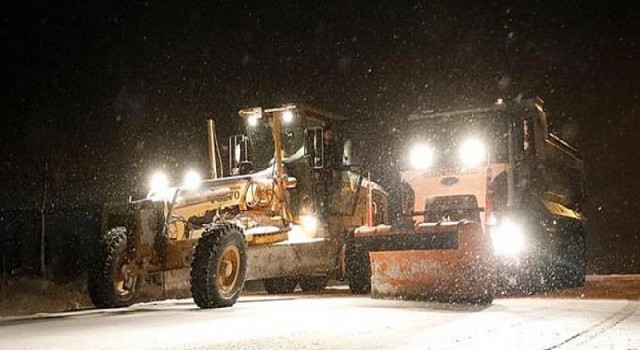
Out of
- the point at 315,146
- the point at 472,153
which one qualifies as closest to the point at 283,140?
the point at 315,146

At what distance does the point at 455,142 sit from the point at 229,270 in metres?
5.20

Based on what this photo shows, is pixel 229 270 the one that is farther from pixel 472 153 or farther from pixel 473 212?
pixel 472 153

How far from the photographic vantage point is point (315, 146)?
506 inches

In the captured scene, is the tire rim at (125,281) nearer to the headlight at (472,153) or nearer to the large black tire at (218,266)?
the large black tire at (218,266)

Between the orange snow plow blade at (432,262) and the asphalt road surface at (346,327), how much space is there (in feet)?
1.40

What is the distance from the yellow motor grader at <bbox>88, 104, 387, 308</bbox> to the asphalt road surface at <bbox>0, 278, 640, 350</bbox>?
0.74 meters

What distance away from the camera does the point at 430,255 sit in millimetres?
11375

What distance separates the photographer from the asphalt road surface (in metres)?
6.86

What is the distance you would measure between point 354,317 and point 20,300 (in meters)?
9.65

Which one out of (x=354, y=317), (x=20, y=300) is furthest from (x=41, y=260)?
(x=354, y=317)

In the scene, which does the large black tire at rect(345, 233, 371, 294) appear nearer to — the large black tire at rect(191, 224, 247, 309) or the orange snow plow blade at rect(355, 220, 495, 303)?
the orange snow plow blade at rect(355, 220, 495, 303)

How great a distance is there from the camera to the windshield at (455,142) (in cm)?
1366

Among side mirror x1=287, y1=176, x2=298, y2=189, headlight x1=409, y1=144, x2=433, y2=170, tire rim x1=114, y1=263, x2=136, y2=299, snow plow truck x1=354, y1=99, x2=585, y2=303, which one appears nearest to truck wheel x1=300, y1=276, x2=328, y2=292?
snow plow truck x1=354, y1=99, x2=585, y2=303

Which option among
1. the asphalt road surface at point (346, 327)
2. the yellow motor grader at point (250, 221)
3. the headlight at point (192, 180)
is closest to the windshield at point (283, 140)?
the yellow motor grader at point (250, 221)
